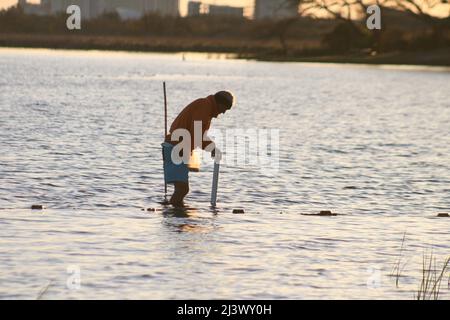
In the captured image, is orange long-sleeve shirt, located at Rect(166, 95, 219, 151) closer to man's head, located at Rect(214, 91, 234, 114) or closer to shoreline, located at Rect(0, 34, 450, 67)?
man's head, located at Rect(214, 91, 234, 114)

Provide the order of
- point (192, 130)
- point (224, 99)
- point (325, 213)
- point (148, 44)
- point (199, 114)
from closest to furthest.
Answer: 1. point (224, 99)
2. point (199, 114)
3. point (192, 130)
4. point (325, 213)
5. point (148, 44)

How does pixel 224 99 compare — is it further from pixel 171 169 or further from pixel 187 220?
pixel 187 220

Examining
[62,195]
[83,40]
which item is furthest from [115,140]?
[83,40]

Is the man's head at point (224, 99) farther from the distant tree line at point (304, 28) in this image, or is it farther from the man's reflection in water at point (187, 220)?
the distant tree line at point (304, 28)

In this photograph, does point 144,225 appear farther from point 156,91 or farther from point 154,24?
point 154,24

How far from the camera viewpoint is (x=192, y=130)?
585 inches

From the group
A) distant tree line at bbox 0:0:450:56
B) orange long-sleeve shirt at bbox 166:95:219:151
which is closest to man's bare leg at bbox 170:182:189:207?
orange long-sleeve shirt at bbox 166:95:219:151

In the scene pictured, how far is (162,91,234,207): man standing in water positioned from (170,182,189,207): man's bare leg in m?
0.20

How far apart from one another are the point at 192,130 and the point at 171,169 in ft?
2.42

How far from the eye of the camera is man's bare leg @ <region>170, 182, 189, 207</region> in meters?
15.6

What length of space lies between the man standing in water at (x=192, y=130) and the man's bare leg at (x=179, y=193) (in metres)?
0.20

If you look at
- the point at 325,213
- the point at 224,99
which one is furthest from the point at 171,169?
the point at 325,213

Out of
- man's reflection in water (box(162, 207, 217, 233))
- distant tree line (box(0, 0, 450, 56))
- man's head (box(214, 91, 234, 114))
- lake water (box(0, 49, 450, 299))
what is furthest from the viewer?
distant tree line (box(0, 0, 450, 56))

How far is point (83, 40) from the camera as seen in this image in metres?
189
